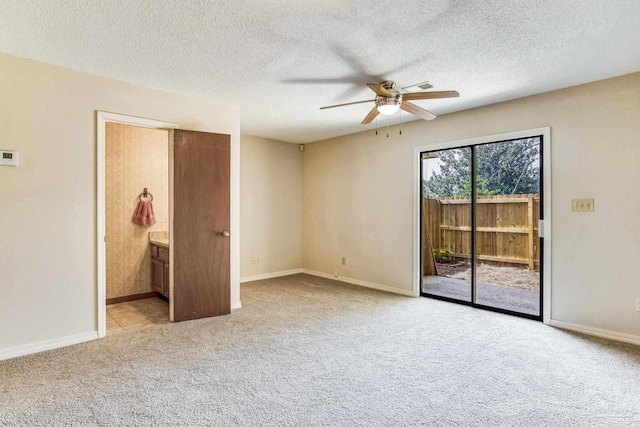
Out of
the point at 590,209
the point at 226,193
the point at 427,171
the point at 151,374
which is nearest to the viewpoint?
the point at 151,374

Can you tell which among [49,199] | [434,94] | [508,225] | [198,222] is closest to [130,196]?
[198,222]

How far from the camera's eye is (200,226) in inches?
149

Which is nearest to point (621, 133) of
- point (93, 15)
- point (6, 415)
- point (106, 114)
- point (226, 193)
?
point (226, 193)

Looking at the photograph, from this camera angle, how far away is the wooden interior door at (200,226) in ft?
12.0

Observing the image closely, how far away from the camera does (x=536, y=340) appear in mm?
3193

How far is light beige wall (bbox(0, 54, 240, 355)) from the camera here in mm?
2803

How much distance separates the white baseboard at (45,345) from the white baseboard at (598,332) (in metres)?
4.46

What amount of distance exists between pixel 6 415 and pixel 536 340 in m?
3.94

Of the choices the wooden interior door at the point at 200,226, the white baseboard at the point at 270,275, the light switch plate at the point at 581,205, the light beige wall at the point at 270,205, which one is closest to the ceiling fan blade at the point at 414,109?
the light switch plate at the point at 581,205

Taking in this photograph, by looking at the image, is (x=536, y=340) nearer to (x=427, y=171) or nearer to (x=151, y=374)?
(x=427, y=171)

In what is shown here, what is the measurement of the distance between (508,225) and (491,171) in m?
0.66

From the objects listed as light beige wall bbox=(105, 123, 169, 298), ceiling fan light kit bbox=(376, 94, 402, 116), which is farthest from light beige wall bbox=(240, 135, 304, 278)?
ceiling fan light kit bbox=(376, 94, 402, 116)

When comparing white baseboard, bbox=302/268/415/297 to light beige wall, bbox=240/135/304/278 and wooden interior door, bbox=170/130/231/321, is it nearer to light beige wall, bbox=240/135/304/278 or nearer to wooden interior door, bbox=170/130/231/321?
light beige wall, bbox=240/135/304/278

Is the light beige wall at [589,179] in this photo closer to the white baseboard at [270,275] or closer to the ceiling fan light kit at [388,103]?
the ceiling fan light kit at [388,103]
